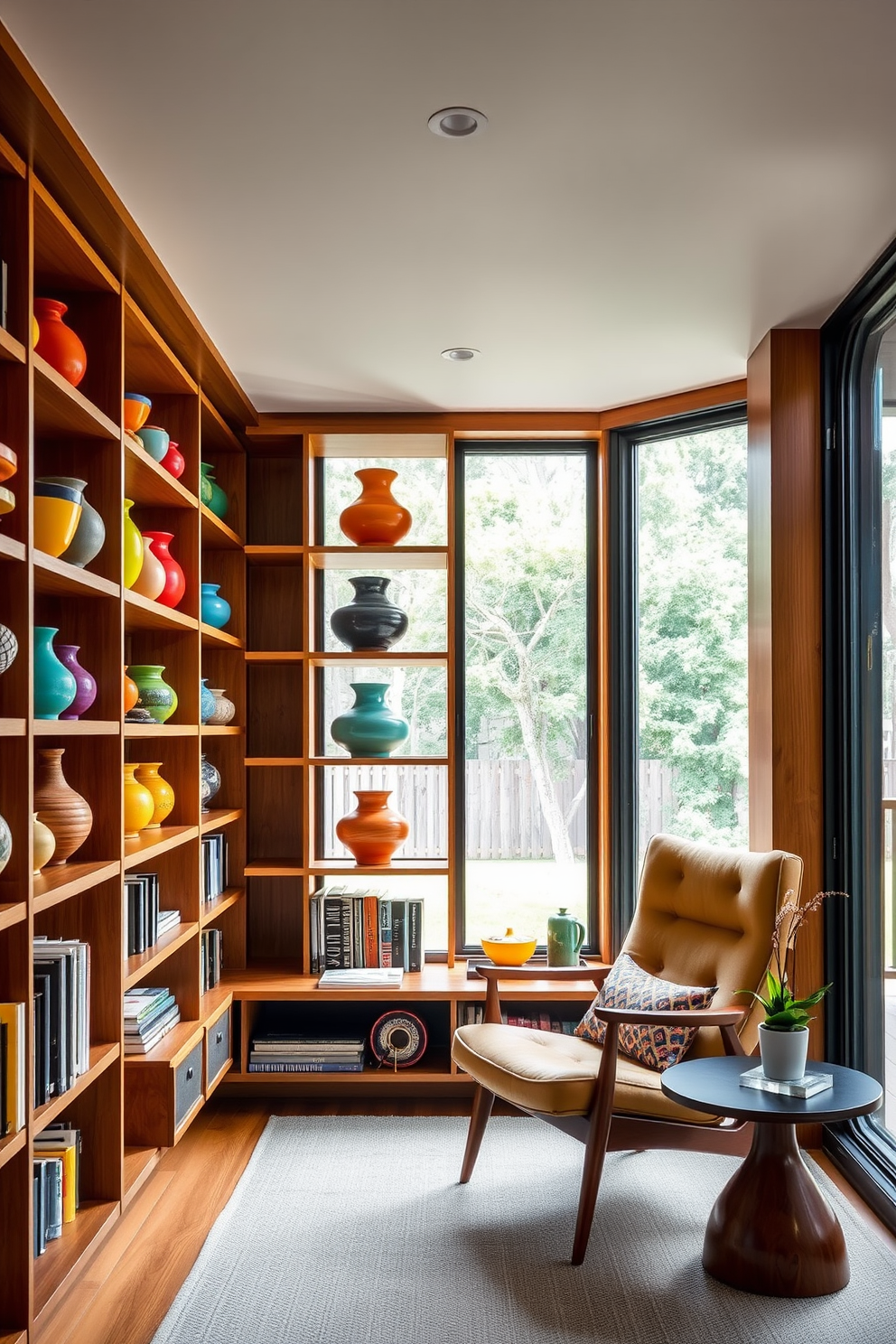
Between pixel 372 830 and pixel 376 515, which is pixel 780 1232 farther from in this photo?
pixel 376 515

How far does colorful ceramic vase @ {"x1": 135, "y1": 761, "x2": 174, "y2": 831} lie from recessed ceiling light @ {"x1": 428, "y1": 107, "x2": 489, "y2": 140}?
77.2 inches

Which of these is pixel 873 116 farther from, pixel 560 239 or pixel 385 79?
pixel 385 79

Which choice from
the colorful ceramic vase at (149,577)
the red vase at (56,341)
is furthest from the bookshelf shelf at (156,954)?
the red vase at (56,341)

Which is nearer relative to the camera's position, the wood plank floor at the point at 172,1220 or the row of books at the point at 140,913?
the wood plank floor at the point at 172,1220

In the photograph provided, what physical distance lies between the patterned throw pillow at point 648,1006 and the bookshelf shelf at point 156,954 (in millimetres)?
1240

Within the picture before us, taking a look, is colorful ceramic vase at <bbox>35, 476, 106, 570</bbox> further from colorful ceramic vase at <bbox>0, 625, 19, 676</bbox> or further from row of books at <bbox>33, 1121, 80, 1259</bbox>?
row of books at <bbox>33, 1121, 80, 1259</bbox>

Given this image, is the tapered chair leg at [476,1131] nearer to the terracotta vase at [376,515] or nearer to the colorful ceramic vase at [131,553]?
the colorful ceramic vase at [131,553]

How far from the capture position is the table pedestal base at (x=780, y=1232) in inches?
98.3

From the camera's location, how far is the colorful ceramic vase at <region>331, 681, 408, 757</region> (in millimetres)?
4086

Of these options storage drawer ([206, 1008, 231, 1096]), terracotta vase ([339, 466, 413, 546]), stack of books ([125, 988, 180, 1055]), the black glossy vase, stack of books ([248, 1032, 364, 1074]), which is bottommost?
stack of books ([248, 1032, 364, 1074])

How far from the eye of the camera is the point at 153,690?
3229 millimetres

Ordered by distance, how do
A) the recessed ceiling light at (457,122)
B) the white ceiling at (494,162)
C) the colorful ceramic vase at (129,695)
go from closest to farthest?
the white ceiling at (494,162)
the recessed ceiling light at (457,122)
the colorful ceramic vase at (129,695)

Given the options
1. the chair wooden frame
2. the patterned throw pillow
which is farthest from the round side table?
the patterned throw pillow

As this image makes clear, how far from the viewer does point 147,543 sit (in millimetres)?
3115
